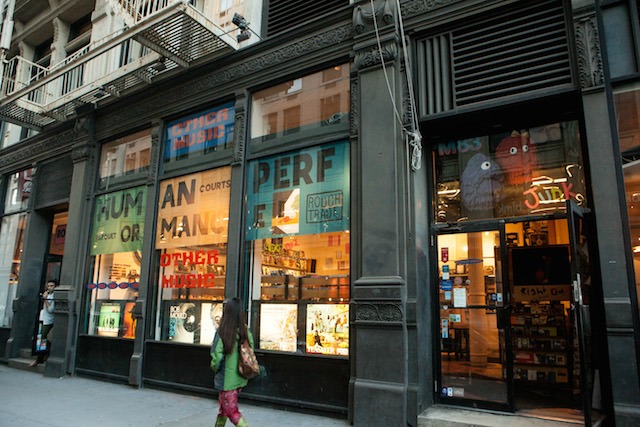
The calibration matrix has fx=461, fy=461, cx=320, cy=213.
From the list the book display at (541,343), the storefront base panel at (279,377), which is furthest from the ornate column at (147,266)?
the book display at (541,343)

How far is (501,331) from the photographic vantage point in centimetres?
619

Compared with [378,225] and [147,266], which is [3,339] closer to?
[147,266]

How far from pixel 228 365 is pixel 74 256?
24.0 ft

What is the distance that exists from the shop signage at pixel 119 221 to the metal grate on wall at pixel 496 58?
6453mm

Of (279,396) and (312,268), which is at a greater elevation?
(312,268)

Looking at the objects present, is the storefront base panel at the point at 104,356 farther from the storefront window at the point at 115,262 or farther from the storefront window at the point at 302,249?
the storefront window at the point at 302,249

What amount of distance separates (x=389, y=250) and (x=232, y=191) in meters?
3.34

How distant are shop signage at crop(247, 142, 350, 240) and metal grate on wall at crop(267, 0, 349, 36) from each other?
2.41 meters

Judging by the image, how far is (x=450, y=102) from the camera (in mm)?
6570

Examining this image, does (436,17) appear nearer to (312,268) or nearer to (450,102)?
(450,102)

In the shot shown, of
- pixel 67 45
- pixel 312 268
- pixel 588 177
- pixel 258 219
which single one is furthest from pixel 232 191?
pixel 67 45

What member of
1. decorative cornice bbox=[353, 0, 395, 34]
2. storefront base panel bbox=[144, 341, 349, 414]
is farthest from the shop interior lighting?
storefront base panel bbox=[144, 341, 349, 414]

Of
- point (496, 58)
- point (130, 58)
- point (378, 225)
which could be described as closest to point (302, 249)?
A: point (378, 225)

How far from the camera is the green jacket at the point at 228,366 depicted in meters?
5.00
